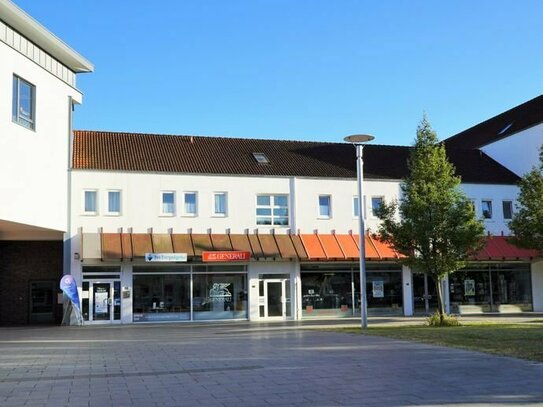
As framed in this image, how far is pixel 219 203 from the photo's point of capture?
1221 inches

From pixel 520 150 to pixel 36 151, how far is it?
88.8ft

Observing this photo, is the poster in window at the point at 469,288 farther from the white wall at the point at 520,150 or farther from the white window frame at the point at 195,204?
the white window frame at the point at 195,204

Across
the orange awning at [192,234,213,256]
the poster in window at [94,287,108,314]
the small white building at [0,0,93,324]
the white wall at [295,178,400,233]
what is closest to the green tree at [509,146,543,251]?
the white wall at [295,178,400,233]

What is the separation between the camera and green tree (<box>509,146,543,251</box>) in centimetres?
2906

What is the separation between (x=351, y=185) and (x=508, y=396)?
24.5 meters

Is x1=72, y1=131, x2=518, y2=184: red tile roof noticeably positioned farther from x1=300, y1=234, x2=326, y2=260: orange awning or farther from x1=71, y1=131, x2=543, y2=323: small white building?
x1=300, y1=234, x2=326, y2=260: orange awning

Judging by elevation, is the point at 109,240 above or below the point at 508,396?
above

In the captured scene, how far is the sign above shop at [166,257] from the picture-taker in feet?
92.4

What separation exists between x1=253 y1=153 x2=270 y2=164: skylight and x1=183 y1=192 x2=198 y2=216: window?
4422 mm

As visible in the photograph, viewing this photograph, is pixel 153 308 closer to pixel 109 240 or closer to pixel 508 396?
pixel 109 240

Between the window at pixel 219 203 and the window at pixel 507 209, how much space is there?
52.8 ft

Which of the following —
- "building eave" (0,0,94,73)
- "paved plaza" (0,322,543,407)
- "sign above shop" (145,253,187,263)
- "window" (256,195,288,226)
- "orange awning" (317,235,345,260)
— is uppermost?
"building eave" (0,0,94,73)

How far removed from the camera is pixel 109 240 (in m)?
28.5

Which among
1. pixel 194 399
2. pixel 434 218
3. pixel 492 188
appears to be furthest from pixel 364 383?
pixel 492 188
